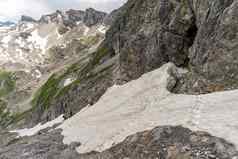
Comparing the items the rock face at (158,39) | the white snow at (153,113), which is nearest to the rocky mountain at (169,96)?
the white snow at (153,113)

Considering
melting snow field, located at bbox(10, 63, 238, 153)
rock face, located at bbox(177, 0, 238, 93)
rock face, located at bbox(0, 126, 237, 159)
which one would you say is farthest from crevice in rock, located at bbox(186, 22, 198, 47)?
rock face, located at bbox(0, 126, 237, 159)

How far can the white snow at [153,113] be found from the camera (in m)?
24.9

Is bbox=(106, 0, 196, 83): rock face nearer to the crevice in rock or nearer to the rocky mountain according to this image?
the crevice in rock

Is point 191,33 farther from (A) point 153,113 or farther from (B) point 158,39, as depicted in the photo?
(A) point 153,113

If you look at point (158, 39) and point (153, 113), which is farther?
point (158, 39)

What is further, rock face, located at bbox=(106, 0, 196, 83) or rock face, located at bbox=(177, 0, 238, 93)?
rock face, located at bbox=(106, 0, 196, 83)

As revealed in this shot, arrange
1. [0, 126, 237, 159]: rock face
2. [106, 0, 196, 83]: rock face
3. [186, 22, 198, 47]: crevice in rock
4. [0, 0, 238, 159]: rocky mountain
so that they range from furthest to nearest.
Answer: [106, 0, 196, 83]: rock face < [186, 22, 198, 47]: crevice in rock < [0, 0, 238, 159]: rocky mountain < [0, 126, 237, 159]: rock face

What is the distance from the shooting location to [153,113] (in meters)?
32.2

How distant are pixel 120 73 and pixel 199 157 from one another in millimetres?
38992

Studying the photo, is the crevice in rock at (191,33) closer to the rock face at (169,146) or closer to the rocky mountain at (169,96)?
the rocky mountain at (169,96)

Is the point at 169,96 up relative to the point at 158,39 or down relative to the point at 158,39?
down

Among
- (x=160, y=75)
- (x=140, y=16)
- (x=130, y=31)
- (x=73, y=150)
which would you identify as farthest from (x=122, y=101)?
(x=130, y=31)

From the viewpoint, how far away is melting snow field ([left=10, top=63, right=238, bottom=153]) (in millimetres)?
24906

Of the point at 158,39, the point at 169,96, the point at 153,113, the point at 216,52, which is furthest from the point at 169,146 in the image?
the point at 158,39
